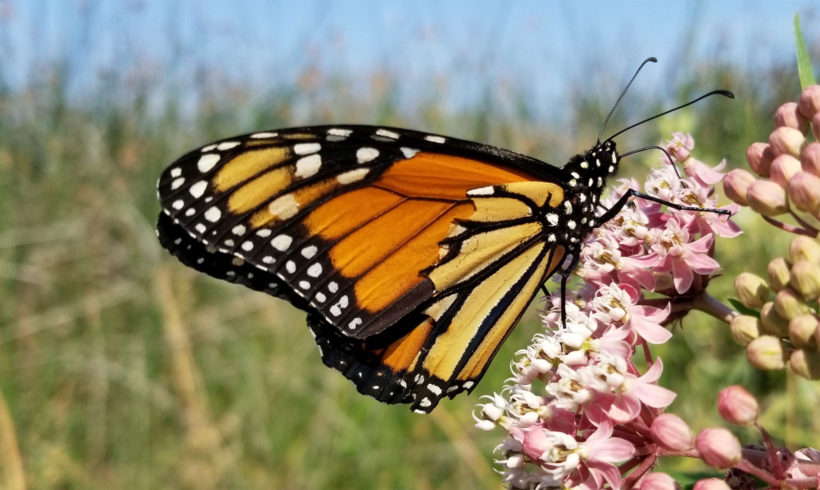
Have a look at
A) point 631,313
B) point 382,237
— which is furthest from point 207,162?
point 631,313

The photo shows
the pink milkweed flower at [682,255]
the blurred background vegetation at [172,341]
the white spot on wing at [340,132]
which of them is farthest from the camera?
the blurred background vegetation at [172,341]

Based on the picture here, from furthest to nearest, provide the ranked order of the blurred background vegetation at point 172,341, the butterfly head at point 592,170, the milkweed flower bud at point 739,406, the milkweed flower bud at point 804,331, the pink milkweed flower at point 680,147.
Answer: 1. the blurred background vegetation at point 172,341
2. the butterfly head at point 592,170
3. the pink milkweed flower at point 680,147
4. the milkweed flower bud at point 739,406
5. the milkweed flower bud at point 804,331

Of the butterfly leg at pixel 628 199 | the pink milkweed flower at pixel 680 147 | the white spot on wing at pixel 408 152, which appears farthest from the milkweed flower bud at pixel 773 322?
the white spot on wing at pixel 408 152

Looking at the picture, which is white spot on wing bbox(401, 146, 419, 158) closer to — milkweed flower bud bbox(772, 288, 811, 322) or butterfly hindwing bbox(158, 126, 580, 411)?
butterfly hindwing bbox(158, 126, 580, 411)

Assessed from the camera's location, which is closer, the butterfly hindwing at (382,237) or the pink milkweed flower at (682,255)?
the pink milkweed flower at (682,255)

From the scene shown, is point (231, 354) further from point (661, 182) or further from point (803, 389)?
point (661, 182)

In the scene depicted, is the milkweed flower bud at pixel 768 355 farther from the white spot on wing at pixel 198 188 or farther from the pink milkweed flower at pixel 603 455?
the white spot on wing at pixel 198 188

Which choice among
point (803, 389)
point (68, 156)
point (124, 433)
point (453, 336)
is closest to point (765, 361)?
point (453, 336)

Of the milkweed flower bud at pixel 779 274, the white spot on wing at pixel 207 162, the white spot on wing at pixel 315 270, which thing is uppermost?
the milkweed flower bud at pixel 779 274
